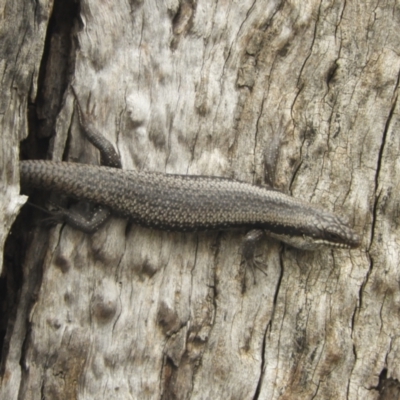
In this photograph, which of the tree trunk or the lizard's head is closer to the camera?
the tree trunk

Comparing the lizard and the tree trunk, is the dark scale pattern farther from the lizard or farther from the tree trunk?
the tree trunk

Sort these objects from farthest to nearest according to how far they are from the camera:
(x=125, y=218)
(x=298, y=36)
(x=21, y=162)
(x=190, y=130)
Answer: (x=298, y=36)
(x=190, y=130)
(x=125, y=218)
(x=21, y=162)

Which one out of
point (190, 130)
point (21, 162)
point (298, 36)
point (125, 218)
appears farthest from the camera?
point (298, 36)

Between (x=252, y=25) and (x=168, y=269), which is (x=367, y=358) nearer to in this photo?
(x=168, y=269)

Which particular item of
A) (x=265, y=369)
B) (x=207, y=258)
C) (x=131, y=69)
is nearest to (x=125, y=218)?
(x=207, y=258)

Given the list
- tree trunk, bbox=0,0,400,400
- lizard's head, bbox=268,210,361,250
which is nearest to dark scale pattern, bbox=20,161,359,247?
lizard's head, bbox=268,210,361,250

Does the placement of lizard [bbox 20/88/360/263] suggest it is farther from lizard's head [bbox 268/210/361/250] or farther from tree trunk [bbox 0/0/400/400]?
tree trunk [bbox 0/0/400/400]

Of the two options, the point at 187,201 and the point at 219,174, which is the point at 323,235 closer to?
the point at 219,174
